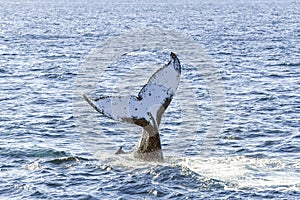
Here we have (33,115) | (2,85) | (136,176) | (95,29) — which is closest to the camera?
(136,176)

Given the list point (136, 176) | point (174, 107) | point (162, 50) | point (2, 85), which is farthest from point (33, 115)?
point (162, 50)

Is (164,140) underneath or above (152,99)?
underneath

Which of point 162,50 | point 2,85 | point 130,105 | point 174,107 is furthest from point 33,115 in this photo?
point 162,50

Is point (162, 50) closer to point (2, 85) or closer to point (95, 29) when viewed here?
point (2, 85)

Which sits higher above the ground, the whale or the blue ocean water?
the whale

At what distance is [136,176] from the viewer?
20.7 meters

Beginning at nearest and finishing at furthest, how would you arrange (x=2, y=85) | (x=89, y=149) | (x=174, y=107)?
1. (x=89, y=149)
2. (x=174, y=107)
3. (x=2, y=85)

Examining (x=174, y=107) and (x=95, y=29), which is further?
(x=95, y=29)

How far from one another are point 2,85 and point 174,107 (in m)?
11.7

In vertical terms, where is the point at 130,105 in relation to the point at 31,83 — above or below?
above

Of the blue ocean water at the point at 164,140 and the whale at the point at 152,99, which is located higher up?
the whale at the point at 152,99

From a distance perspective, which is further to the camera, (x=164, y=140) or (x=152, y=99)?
(x=164, y=140)

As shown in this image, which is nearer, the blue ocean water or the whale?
the whale

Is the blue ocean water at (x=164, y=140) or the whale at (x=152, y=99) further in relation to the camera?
the blue ocean water at (x=164, y=140)
